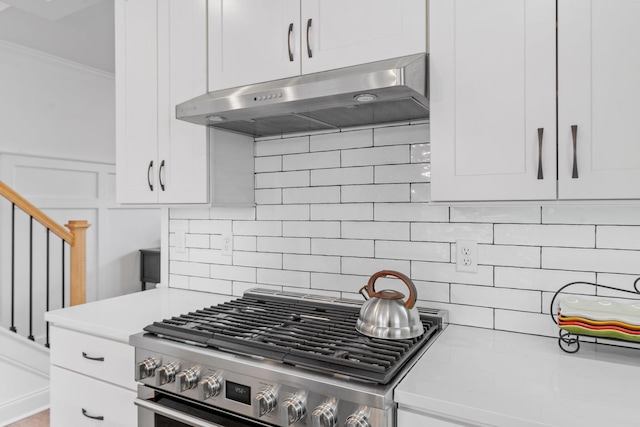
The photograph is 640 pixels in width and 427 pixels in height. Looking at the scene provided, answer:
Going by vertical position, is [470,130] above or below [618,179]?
above

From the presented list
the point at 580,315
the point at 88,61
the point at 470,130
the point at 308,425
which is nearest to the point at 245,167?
the point at 470,130

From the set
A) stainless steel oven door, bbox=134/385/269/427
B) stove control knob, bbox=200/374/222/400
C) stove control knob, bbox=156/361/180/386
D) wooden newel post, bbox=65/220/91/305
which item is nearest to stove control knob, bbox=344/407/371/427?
stainless steel oven door, bbox=134/385/269/427

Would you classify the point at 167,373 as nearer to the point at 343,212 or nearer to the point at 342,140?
the point at 343,212

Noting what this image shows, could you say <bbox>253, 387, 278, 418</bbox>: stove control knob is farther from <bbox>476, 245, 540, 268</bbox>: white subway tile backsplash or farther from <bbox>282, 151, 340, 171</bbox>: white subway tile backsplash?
<bbox>282, 151, 340, 171</bbox>: white subway tile backsplash

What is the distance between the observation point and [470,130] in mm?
1278

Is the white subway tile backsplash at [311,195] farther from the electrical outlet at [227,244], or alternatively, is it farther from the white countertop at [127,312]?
the white countertop at [127,312]

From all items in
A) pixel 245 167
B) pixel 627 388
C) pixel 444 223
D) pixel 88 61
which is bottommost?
pixel 627 388

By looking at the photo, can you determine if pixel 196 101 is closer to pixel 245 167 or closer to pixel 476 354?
pixel 245 167

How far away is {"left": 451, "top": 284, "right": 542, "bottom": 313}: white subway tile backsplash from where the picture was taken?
1493 mm

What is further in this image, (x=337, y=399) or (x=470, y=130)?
(x=470, y=130)

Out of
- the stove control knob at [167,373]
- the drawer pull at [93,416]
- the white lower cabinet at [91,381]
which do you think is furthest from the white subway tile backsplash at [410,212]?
the drawer pull at [93,416]

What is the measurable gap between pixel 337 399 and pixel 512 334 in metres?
0.78

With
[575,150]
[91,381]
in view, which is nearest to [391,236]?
[575,150]

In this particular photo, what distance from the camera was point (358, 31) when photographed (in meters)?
1.42
